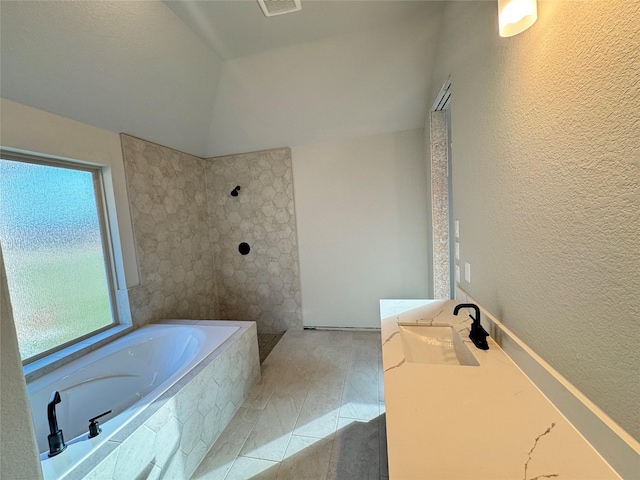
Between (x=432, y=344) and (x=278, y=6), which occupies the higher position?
(x=278, y=6)

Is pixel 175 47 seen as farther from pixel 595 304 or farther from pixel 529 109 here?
pixel 595 304

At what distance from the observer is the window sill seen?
1621 millimetres

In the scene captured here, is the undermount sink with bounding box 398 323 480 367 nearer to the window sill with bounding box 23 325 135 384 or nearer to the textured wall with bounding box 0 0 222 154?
the window sill with bounding box 23 325 135 384

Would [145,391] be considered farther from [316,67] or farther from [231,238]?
[316,67]

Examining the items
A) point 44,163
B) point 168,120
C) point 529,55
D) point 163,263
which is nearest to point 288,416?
point 163,263

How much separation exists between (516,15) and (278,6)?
1.67 m

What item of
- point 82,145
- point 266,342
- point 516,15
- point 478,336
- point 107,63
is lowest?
point 266,342

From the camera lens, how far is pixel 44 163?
1778 millimetres

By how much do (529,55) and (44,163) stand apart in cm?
284

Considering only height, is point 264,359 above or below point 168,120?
below

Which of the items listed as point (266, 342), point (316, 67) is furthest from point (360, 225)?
point (266, 342)

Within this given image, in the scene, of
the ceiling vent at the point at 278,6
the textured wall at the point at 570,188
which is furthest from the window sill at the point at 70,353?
the ceiling vent at the point at 278,6

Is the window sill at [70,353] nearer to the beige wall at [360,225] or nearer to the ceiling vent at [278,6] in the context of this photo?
the beige wall at [360,225]

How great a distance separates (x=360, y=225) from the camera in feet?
10.1
